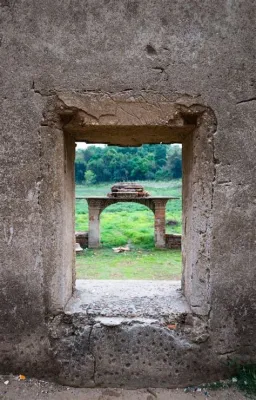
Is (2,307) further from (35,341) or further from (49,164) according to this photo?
(49,164)

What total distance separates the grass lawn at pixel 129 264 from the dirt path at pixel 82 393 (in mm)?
5870

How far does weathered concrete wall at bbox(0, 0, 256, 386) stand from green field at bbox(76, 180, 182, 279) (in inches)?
252

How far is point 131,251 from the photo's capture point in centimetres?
1255

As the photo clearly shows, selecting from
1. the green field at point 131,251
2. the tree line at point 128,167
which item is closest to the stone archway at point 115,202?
the green field at point 131,251

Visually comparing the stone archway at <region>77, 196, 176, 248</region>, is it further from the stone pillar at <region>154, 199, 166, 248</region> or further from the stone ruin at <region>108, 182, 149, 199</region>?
the stone ruin at <region>108, 182, 149, 199</region>

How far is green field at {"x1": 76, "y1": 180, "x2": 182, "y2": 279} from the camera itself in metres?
9.05

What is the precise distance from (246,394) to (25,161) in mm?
2167

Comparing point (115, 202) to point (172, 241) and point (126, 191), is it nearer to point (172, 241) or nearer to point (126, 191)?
point (126, 191)

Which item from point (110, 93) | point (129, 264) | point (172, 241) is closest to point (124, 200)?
point (172, 241)

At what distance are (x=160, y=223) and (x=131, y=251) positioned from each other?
1808mm

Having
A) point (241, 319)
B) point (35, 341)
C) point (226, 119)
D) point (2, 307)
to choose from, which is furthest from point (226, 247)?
point (2, 307)

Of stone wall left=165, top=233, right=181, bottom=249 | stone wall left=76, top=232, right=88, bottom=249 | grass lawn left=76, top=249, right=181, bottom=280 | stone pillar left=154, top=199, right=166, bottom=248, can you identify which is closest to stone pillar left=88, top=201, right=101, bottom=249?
stone wall left=76, top=232, right=88, bottom=249

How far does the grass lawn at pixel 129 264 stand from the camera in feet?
28.7

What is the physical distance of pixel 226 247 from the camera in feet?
6.94
